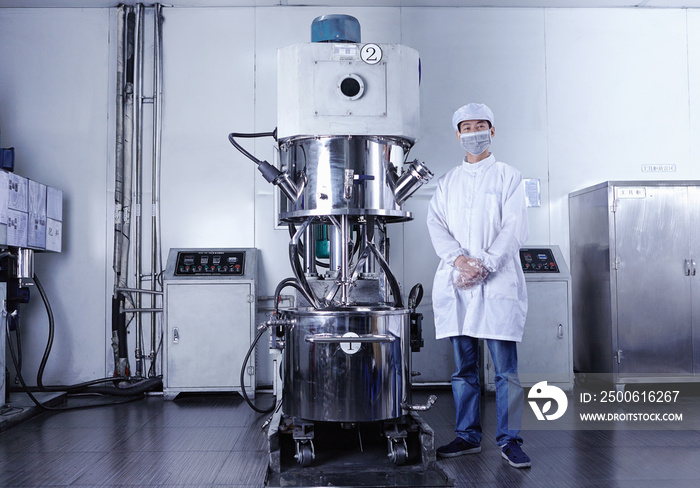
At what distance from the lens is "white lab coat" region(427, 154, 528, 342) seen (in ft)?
7.50

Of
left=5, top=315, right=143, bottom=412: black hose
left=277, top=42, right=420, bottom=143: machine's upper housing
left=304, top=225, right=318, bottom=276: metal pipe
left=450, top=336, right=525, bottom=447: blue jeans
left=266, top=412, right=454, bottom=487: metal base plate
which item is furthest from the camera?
left=5, top=315, right=143, bottom=412: black hose

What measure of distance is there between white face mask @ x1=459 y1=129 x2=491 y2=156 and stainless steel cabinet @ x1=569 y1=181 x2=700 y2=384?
149cm

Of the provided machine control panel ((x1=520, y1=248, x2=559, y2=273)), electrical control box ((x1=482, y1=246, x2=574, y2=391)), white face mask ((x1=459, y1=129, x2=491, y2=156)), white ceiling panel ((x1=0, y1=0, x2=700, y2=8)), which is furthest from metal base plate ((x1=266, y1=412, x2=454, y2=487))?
white ceiling panel ((x1=0, y1=0, x2=700, y2=8))

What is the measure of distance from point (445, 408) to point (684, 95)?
2.74 m

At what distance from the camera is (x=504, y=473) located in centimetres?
213

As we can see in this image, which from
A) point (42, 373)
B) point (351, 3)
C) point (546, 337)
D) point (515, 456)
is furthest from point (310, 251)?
point (42, 373)

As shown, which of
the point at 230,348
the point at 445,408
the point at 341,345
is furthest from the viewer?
the point at 230,348

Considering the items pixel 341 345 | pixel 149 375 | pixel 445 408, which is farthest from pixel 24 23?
pixel 445 408

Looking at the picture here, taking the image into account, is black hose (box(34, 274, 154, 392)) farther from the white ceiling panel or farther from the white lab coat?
the white lab coat

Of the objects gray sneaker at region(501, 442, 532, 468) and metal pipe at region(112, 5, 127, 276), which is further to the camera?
metal pipe at region(112, 5, 127, 276)

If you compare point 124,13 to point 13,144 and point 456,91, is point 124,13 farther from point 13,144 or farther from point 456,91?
point 456,91

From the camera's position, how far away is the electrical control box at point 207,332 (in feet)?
11.4

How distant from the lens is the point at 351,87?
7.15ft

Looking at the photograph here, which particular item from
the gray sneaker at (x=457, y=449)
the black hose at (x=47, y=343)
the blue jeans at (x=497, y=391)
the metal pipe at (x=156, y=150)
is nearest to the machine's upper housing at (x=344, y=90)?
the blue jeans at (x=497, y=391)
